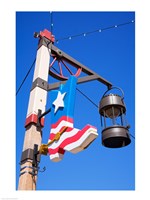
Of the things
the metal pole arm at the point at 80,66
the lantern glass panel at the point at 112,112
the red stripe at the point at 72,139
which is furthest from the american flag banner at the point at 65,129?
the metal pole arm at the point at 80,66

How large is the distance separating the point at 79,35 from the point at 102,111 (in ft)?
4.85

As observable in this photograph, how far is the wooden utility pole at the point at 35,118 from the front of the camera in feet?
9.13

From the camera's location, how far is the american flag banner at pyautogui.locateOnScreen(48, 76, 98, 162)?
2.58 m

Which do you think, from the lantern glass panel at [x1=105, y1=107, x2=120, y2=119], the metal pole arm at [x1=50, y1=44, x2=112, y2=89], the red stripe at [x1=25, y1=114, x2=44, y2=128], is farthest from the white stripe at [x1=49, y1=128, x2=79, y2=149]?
the metal pole arm at [x1=50, y1=44, x2=112, y2=89]

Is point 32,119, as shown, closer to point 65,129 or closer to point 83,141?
point 65,129

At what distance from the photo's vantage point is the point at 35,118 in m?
3.07

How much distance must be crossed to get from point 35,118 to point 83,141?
675 mm

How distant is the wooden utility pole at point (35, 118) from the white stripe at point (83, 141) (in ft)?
1.29

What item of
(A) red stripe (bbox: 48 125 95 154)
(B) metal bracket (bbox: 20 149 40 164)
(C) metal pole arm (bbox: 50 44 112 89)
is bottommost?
(B) metal bracket (bbox: 20 149 40 164)

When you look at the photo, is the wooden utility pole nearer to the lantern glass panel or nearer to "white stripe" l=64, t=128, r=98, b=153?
"white stripe" l=64, t=128, r=98, b=153

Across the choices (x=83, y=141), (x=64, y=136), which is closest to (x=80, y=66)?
(x=64, y=136)

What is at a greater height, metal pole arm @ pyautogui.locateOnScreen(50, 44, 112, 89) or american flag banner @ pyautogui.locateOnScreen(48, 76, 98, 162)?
metal pole arm @ pyautogui.locateOnScreen(50, 44, 112, 89)

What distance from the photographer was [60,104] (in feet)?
9.55

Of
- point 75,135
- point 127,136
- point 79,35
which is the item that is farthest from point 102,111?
point 79,35
